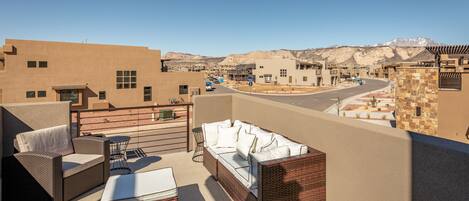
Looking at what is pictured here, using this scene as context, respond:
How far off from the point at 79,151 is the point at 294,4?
3951cm

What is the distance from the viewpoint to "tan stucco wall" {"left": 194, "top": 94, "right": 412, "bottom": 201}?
269cm

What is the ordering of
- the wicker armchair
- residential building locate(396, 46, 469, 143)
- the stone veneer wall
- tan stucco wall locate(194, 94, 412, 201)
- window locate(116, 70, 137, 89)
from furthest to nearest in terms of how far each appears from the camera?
window locate(116, 70, 137, 89), the stone veneer wall, residential building locate(396, 46, 469, 143), the wicker armchair, tan stucco wall locate(194, 94, 412, 201)

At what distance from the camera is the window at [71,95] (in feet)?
76.7

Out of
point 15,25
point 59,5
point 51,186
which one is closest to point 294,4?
point 59,5

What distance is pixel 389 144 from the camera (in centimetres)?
279

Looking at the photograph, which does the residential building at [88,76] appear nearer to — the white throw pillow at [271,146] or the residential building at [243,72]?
the white throw pillow at [271,146]

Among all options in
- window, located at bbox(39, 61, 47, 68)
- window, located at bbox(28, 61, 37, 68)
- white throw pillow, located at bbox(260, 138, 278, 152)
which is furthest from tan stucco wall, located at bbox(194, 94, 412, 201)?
window, located at bbox(28, 61, 37, 68)

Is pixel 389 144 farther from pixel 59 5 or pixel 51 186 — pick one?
pixel 59 5

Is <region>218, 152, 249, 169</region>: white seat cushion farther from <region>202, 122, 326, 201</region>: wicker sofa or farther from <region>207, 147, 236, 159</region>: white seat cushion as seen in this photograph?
<region>207, 147, 236, 159</region>: white seat cushion

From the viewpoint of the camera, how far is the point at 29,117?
15.5 ft

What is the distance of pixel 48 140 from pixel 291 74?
5724cm

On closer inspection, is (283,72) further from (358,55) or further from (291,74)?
(358,55)

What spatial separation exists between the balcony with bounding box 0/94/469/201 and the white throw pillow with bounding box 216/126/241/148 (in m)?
0.63

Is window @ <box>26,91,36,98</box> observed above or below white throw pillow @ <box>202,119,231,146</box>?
above
